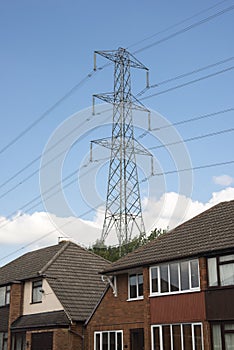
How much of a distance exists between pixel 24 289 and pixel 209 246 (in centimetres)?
1559

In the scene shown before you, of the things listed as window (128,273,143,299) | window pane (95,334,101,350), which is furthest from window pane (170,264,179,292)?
window pane (95,334,101,350)

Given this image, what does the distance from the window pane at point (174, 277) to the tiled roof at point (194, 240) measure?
51cm

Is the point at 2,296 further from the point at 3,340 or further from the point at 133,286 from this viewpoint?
the point at 133,286

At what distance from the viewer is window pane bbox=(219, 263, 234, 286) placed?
22547 mm

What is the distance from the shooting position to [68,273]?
3497 cm

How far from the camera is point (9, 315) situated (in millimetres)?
35188

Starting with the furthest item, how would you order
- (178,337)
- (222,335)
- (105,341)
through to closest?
(105,341) → (178,337) → (222,335)

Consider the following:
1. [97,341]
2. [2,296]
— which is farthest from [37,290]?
[97,341]

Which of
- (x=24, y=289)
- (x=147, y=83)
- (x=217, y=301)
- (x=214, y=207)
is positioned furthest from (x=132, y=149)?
(x=217, y=301)

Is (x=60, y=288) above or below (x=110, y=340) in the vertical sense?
above

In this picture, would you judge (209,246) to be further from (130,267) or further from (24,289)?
(24,289)

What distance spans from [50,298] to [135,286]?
6935mm

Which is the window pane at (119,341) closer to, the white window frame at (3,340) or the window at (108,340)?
the window at (108,340)

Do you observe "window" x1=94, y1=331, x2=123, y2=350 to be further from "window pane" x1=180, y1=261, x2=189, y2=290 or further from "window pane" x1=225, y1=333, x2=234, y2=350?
"window pane" x1=225, y1=333, x2=234, y2=350
